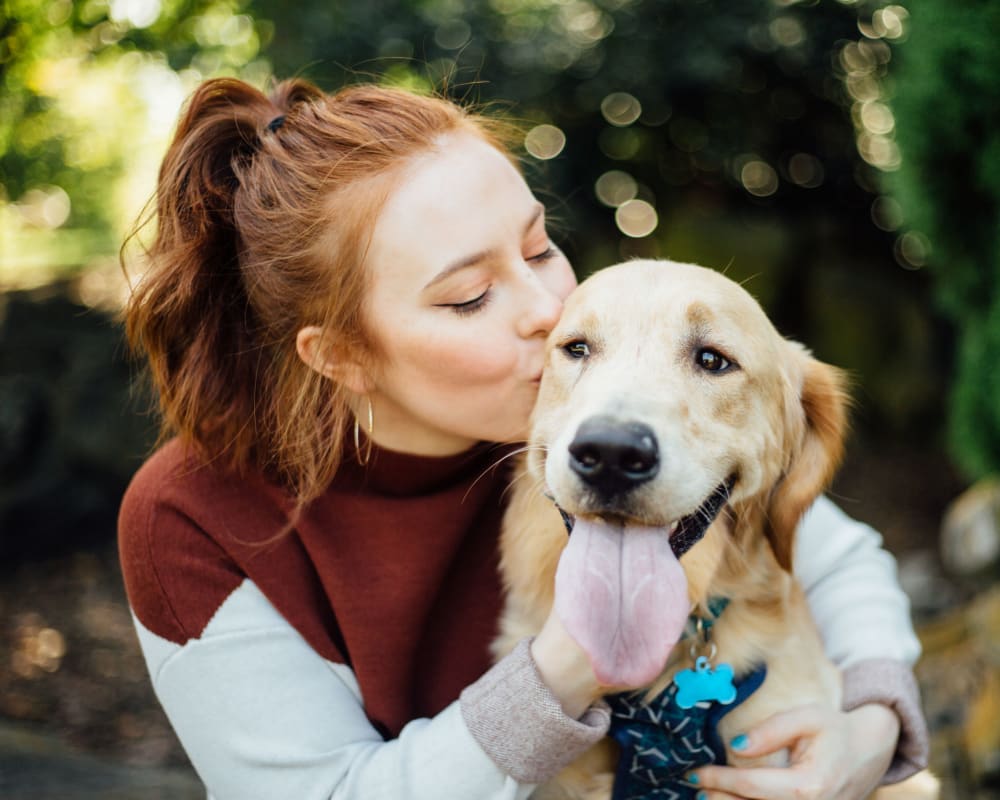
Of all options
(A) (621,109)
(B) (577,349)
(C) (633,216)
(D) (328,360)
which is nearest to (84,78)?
(A) (621,109)

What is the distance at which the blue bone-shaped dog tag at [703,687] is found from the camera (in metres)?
1.96

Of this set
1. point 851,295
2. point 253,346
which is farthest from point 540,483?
point 851,295

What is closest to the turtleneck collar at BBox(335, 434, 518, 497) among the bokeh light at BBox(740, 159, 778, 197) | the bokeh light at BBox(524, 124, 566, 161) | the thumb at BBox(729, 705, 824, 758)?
the thumb at BBox(729, 705, 824, 758)

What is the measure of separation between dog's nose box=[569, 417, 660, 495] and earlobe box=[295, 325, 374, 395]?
2.23 ft

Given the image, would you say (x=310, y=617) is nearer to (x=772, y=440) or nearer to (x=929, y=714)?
(x=772, y=440)

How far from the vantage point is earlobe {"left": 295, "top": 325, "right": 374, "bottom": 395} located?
84.4 inches

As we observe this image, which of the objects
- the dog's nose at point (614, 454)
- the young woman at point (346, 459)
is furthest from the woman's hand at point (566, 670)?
the dog's nose at point (614, 454)

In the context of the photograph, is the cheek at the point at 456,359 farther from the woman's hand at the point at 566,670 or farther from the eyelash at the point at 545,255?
the woman's hand at the point at 566,670

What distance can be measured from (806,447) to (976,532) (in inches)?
104

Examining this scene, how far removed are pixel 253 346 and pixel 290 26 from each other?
138 inches

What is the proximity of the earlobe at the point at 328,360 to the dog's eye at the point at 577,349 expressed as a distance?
0.49 meters

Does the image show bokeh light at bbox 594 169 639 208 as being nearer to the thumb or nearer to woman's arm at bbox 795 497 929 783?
woman's arm at bbox 795 497 929 783

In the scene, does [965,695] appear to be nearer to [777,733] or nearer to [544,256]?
[777,733]

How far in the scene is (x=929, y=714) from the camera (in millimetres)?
3799
